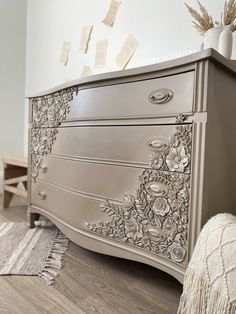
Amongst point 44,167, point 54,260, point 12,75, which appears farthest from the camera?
point 12,75

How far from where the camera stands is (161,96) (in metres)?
0.83

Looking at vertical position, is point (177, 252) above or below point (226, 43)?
below

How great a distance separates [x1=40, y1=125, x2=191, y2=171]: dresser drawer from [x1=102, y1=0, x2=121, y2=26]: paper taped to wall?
997mm

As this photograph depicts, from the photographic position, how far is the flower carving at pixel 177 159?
78 centimetres

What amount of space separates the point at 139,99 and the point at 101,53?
109 cm

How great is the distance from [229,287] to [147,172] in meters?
0.44

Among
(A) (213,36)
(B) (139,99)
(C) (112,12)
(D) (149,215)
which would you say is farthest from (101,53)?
(D) (149,215)

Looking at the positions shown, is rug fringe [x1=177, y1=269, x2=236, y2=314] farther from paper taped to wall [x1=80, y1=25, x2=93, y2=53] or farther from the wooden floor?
paper taped to wall [x1=80, y1=25, x2=93, y2=53]

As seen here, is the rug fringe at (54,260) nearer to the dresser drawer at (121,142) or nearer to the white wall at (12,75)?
the dresser drawer at (121,142)

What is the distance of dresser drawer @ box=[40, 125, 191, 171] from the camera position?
0.83 metres

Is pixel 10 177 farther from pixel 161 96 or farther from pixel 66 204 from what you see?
pixel 161 96

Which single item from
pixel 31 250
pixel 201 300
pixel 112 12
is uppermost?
pixel 112 12

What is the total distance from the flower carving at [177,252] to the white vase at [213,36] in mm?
801

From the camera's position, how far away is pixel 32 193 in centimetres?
151
